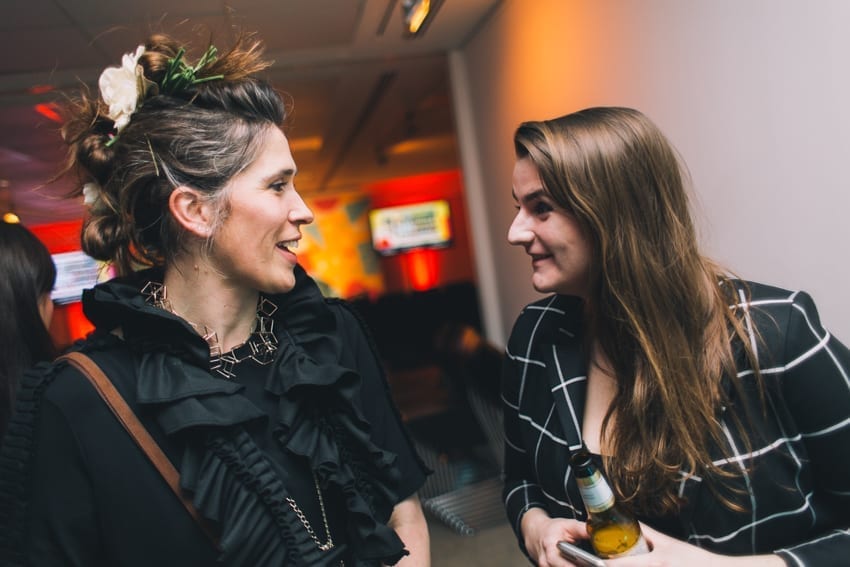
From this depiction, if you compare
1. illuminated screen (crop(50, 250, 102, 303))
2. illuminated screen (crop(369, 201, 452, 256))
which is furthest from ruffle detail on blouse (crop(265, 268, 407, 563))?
illuminated screen (crop(369, 201, 452, 256))

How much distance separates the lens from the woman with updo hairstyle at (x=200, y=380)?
1.01m

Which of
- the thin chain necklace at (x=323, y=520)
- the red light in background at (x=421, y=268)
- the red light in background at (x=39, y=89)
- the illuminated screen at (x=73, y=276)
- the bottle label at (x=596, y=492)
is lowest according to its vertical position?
the red light in background at (x=421, y=268)

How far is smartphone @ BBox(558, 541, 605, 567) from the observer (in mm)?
968

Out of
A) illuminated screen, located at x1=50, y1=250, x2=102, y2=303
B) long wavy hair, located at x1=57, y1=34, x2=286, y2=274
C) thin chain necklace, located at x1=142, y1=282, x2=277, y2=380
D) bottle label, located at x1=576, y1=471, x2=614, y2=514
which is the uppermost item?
long wavy hair, located at x1=57, y1=34, x2=286, y2=274

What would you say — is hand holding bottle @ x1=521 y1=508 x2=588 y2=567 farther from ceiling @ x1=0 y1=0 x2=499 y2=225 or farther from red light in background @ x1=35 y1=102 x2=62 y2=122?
red light in background @ x1=35 y1=102 x2=62 y2=122

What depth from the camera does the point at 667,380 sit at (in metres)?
1.16

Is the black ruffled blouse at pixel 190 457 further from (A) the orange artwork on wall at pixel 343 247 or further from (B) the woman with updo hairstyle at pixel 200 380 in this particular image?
(A) the orange artwork on wall at pixel 343 247

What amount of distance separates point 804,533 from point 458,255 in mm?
11139

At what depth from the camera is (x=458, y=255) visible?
481 inches

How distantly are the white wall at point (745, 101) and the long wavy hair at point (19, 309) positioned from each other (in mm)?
2187

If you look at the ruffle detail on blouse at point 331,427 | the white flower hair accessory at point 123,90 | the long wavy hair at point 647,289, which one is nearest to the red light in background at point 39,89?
the white flower hair accessory at point 123,90

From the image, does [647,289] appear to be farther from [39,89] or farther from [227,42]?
[39,89]

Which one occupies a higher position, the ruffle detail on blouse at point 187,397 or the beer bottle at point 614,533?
the ruffle detail on blouse at point 187,397

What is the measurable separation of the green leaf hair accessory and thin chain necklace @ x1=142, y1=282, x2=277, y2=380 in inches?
16.0
